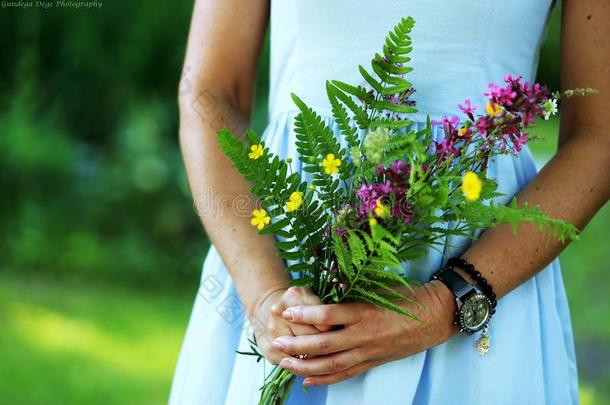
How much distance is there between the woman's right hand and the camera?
1.13m

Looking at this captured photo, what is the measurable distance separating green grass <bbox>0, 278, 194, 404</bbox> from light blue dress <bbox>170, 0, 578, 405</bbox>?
2082 millimetres

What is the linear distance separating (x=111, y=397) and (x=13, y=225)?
1.42m

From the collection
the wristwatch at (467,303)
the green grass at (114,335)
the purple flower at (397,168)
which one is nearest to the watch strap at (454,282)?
the wristwatch at (467,303)

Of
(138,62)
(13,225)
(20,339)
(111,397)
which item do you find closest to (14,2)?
(138,62)

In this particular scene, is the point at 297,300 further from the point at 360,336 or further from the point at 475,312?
the point at 475,312

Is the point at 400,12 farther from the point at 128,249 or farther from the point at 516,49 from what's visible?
the point at 128,249

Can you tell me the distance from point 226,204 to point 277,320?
23 centimetres

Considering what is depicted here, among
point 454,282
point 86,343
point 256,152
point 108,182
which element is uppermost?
point 108,182

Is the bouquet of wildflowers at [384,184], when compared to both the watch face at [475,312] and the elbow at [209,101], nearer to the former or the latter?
the watch face at [475,312]

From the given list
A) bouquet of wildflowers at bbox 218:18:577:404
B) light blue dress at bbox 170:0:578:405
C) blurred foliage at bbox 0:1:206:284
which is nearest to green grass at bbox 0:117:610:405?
blurred foliage at bbox 0:1:206:284

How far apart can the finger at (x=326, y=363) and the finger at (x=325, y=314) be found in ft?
0.17

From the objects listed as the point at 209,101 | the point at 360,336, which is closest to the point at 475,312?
the point at 360,336

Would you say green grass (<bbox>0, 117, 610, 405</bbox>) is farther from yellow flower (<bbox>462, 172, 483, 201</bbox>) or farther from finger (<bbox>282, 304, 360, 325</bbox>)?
yellow flower (<bbox>462, 172, 483, 201</bbox>)

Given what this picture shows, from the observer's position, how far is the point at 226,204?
1.30 metres
